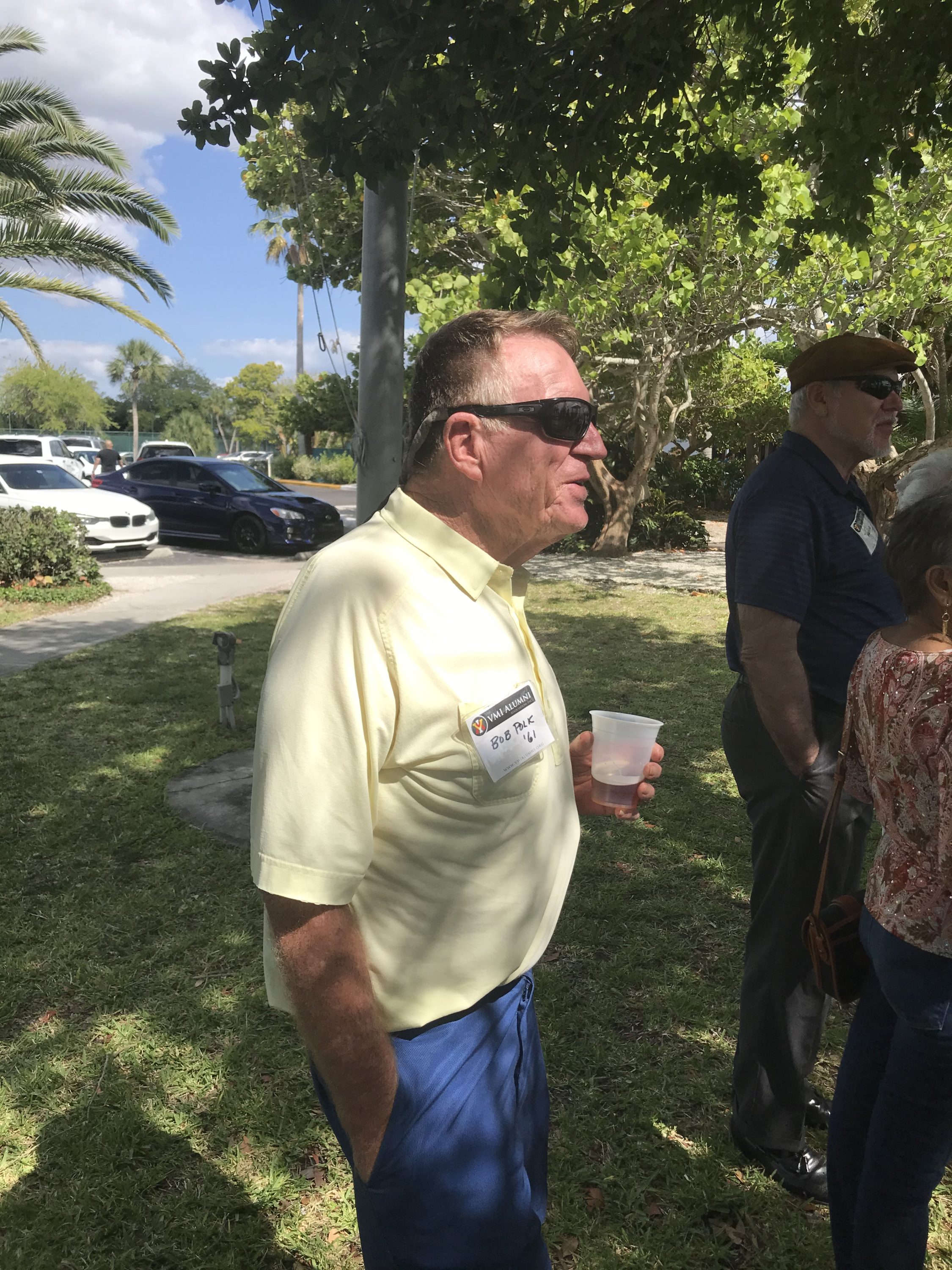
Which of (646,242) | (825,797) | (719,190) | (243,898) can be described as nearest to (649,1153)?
(825,797)

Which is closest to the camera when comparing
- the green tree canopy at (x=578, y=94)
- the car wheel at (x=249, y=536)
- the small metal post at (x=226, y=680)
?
the green tree canopy at (x=578, y=94)

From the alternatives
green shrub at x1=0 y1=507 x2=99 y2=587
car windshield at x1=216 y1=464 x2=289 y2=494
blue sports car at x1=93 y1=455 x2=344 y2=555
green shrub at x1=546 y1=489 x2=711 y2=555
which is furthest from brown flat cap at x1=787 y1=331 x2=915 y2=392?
green shrub at x1=546 y1=489 x2=711 y2=555

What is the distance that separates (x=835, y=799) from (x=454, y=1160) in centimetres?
125

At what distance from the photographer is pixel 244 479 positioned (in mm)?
17750

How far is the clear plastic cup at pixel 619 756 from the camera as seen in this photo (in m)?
2.03

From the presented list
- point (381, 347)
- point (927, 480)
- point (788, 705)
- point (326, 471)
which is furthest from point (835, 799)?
point (326, 471)

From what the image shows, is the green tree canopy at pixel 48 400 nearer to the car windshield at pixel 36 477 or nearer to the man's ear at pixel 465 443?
the car windshield at pixel 36 477

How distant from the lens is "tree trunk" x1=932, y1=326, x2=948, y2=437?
17.7 m

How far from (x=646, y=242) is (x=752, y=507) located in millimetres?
9374

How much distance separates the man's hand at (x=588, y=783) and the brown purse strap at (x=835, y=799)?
44 centimetres

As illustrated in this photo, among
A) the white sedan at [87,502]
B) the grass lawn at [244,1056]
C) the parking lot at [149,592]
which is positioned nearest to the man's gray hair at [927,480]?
the grass lawn at [244,1056]

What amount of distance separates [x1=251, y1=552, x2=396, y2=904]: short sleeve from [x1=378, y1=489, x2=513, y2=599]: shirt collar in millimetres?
192

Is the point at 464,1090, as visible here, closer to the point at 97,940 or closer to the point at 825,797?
the point at 825,797

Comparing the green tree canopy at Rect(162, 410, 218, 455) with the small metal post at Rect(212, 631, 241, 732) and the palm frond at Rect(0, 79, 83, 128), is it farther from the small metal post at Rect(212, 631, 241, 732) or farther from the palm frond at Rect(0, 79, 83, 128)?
the small metal post at Rect(212, 631, 241, 732)
